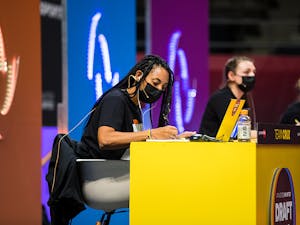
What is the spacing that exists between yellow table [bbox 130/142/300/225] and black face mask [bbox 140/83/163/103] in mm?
566

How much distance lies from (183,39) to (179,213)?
3215 millimetres

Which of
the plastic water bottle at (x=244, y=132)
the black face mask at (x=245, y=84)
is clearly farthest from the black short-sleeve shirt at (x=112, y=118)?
the black face mask at (x=245, y=84)

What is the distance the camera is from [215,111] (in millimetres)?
4863

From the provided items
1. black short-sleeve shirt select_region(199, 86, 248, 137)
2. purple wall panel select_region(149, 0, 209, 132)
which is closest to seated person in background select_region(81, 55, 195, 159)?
black short-sleeve shirt select_region(199, 86, 248, 137)

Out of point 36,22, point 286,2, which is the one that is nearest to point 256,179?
point 36,22

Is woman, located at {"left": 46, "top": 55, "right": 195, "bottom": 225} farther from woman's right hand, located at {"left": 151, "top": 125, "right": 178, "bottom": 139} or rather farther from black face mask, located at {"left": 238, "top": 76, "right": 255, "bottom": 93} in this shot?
black face mask, located at {"left": 238, "top": 76, "right": 255, "bottom": 93}

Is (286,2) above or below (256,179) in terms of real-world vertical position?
above

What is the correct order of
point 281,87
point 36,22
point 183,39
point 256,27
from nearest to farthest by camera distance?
point 36,22
point 183,39
point 281,87
point 256,27

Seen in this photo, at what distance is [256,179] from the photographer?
10.2 feet

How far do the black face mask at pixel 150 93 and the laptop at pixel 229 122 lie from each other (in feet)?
1.59

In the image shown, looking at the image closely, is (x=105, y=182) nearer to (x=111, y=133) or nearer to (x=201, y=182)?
(x=111, y=133)

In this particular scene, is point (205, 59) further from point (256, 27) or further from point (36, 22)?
point (256, 27)

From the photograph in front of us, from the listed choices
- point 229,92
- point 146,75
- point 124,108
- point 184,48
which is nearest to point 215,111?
point 229,92

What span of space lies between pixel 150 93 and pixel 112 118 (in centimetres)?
26
